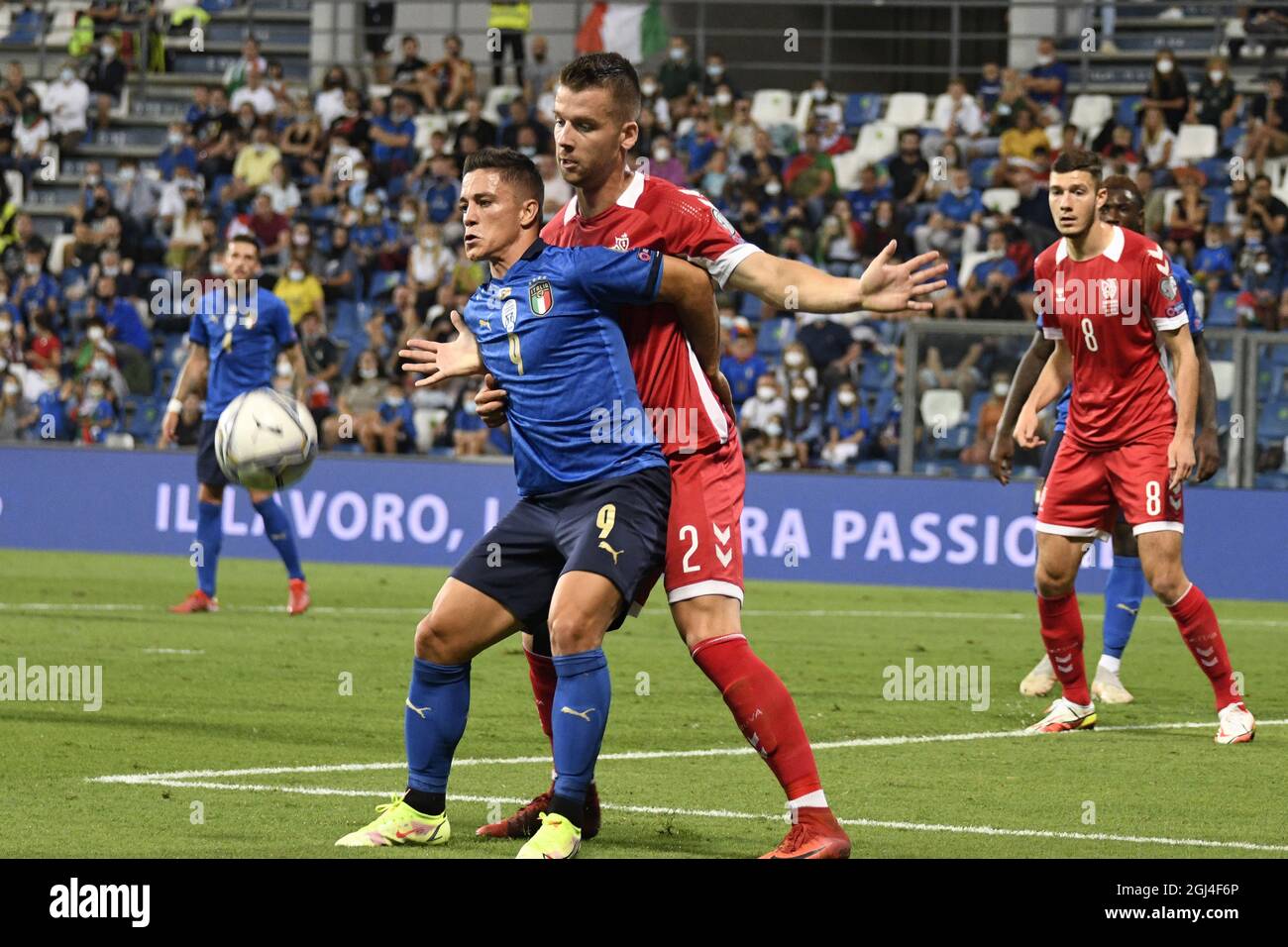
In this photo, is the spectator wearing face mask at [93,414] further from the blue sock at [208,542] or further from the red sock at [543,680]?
the red sock at [543,680]

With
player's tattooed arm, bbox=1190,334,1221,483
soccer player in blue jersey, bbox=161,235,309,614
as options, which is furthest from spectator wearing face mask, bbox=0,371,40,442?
player's tattooed arm, bbox=1190,334,1221,483

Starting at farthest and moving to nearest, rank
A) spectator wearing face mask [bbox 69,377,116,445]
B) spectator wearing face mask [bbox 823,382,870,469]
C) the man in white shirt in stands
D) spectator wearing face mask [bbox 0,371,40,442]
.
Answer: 1. the man in white shirt in stands
2. spectator wearing face mask [bbox 0,371,40,442]
3. spectator wearing face mask [bbox 69,377,116,445]
4. spectator wearing face mask [bbox 823,382,870,469]

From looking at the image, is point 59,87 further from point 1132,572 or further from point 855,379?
point 1132,572

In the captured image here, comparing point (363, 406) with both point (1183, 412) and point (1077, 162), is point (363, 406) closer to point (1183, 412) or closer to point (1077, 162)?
point (1077, 162)

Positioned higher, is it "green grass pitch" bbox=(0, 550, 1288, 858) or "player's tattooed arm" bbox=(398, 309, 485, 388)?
"player's tattooed arm" bbox=(398, 309, 485, 388)

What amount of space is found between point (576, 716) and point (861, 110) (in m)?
18.9

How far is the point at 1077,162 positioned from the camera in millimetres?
8656

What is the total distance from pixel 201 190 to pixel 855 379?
9.15 m

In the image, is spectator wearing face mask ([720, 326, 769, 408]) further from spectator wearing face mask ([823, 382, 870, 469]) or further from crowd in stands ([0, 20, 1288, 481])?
spectator wearing face mask ([823, 382, 870, 469])

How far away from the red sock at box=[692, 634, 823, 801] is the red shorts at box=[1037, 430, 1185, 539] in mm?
3485

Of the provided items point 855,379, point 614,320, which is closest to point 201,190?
point 855,379

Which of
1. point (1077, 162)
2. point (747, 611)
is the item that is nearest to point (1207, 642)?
point (1077, 162)

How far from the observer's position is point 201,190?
78.3 ft

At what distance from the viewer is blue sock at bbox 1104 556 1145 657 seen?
10.3 meters
